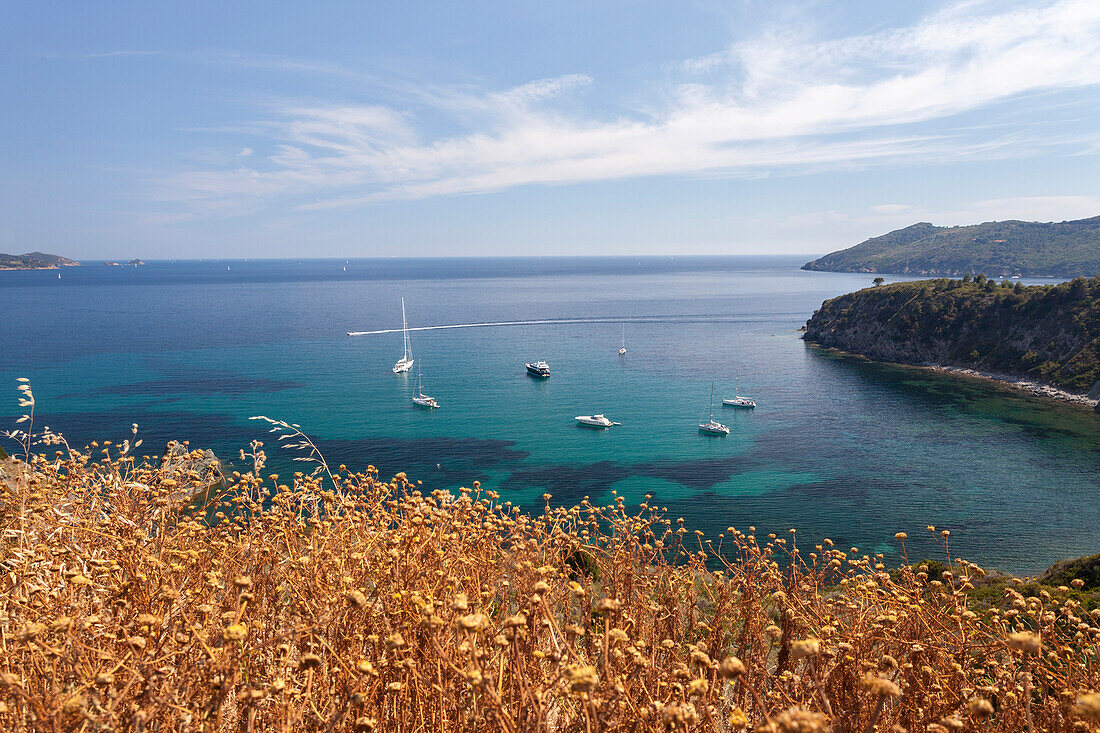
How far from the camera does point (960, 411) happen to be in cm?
5794

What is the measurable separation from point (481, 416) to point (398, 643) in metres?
51.7

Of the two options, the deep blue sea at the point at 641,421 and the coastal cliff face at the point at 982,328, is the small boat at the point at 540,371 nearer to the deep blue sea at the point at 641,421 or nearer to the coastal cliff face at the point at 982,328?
the deep blue sea at the point at 641,421

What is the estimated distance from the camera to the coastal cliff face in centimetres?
6794

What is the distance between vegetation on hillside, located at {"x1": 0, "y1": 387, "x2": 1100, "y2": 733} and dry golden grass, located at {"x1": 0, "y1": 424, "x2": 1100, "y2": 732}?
0.02 m

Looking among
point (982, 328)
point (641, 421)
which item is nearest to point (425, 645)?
point (641, 421)

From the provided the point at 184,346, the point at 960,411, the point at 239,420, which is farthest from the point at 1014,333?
the point at 184,346

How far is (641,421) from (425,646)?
5084cm

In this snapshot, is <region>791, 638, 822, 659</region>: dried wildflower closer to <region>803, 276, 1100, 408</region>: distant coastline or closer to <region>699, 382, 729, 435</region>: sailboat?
<region>699, 382, 729, 435</region>: sailboat

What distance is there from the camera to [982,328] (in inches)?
3145

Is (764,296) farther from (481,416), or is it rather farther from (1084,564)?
(1084,564)

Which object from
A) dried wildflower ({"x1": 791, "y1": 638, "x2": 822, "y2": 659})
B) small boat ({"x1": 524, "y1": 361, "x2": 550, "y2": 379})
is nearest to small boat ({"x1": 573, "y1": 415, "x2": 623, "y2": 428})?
small boat ({"x1": 524, "y1": 361, "x2": 550, "y2": 379})

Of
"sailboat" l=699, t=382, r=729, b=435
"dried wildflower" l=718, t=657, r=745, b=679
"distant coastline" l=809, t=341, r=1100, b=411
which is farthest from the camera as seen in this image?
"distant coastline" l=809, t=341, r=1100, b=411

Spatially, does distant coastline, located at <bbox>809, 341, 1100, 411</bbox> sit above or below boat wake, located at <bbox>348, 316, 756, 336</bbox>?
below

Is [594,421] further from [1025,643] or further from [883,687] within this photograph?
[883,687]
